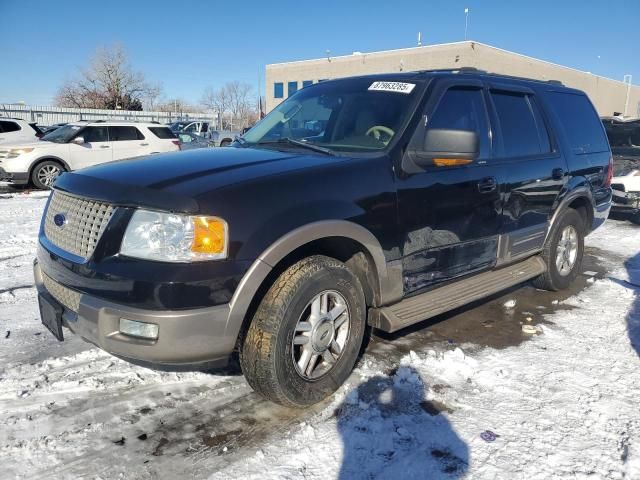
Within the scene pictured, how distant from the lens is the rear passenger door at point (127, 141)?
13508 mm

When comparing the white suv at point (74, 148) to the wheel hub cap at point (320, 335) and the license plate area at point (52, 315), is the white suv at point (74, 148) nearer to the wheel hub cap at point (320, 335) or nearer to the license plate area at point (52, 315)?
the license plate area at point (52, 315)

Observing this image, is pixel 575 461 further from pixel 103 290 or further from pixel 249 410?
pixel 103 290

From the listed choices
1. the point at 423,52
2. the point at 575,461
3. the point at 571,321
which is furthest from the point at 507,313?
the point at 423,52

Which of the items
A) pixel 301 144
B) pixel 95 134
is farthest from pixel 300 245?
pixel 95 134

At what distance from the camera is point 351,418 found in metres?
2.90

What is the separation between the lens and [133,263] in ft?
8.04

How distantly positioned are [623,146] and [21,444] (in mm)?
11470

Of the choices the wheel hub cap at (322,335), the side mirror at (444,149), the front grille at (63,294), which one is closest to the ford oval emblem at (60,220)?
the front grille at (63,294)

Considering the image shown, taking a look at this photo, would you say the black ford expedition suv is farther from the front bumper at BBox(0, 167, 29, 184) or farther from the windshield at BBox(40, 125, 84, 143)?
the windshield at BBox(40, 125, 84, 143)

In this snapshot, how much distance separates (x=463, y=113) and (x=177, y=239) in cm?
250

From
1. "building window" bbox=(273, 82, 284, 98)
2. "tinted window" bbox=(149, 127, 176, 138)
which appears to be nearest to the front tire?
"tinted window" bbox=(149, 127, 176, 138)

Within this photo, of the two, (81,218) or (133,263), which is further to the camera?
(81,218)

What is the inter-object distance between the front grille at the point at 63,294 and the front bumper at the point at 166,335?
0.18 ft

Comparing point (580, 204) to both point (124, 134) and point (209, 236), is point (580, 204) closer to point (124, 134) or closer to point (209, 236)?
point (209, 236)
